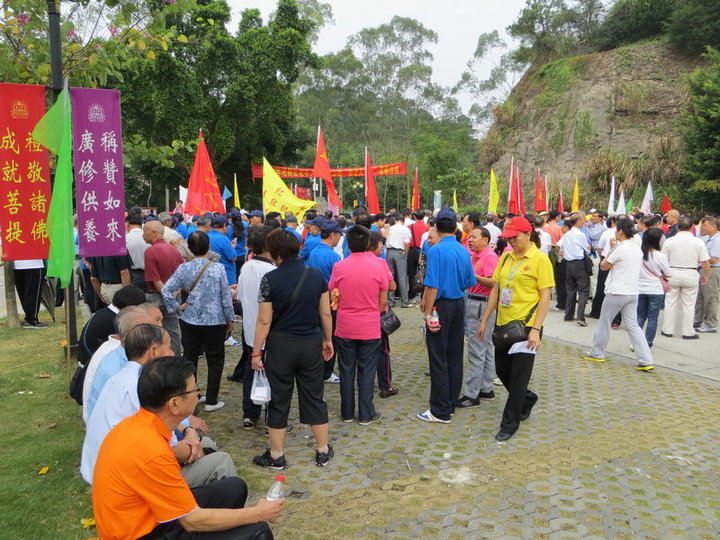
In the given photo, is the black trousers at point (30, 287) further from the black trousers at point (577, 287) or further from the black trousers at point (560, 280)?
the black trousers at point (560, 280)

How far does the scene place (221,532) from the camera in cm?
251

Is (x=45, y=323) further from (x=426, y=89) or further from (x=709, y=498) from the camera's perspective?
(x=426, y=89)

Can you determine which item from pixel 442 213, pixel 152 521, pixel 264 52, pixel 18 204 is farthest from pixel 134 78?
pixel 152 521

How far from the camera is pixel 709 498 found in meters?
3.83

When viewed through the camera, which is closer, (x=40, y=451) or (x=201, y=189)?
(x=40, y=451)

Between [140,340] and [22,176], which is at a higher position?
[22,176]

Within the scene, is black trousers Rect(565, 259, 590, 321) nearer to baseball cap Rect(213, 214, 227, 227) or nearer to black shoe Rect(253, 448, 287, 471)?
baseball cap Rect(213, 214, 227, 227)

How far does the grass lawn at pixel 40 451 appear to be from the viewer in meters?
3.53

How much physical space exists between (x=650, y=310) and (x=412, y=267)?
16.7 feet

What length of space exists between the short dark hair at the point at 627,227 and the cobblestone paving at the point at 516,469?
1844 millimetres

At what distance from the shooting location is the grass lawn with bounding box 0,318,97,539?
11.6 ft

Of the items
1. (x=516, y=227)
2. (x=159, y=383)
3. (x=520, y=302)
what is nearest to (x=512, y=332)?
(x=520, y=302)

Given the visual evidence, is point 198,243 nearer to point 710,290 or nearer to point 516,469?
point 516,469

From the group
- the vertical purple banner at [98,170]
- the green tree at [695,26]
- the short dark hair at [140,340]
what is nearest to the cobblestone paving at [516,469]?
the short dark hair at [140,340]
